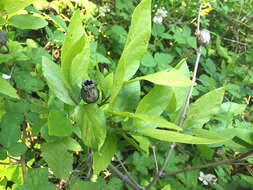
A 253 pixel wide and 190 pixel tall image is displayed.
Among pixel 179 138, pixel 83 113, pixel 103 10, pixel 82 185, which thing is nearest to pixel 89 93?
pixel 83 113

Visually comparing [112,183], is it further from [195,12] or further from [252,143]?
[195,12]

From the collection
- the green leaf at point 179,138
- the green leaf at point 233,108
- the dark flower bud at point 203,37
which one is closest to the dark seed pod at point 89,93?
the green leaf at point 179,138

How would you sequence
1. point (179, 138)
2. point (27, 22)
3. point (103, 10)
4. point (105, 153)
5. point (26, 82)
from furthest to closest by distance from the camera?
point (103, 10) → point (26, 82) → point (27, 22) → point (105, 153) → point (179, 138)

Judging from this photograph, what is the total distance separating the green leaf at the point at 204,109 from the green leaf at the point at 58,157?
315 mm

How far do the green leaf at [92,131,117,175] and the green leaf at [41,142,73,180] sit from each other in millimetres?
176

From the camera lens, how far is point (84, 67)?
352mm

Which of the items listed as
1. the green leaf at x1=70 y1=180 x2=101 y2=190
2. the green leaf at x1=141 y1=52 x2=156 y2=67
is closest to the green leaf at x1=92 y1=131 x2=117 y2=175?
the green leaf at x1=70 y1=180 x2=101 y2=190

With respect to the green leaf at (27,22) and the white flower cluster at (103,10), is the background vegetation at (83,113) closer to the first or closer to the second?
the green leaf at (27,22)

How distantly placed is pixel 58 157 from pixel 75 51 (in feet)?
1.10

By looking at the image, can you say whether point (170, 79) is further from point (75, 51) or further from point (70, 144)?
point (70, 144)

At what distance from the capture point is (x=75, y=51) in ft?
1.07

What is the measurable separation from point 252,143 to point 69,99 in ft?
1.32

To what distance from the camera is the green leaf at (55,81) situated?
355mm

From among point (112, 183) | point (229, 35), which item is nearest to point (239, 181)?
point (112, 183)
